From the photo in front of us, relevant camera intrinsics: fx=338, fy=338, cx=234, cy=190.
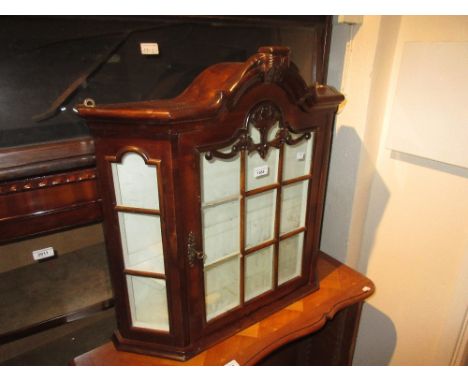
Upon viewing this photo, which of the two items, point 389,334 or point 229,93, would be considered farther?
point 389,334

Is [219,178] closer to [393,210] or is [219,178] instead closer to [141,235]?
[141,235]

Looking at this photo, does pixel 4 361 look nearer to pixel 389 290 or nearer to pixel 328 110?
pixel 328 110

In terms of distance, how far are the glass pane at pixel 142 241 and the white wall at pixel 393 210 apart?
0.89 m

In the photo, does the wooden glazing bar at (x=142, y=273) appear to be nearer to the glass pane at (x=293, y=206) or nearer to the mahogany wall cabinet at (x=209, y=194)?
the mahogany wall cabinet at (x=209, y=194)

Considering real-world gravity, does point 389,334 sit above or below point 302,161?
below

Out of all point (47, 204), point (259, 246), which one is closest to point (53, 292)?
point (47, 204)

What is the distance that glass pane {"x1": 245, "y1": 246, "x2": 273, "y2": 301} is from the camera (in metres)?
1.12

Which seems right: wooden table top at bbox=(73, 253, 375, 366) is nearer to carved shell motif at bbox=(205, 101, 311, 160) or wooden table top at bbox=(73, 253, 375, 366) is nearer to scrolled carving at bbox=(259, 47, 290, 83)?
carved shell motif at bbox=(205, 101, 311, 160)

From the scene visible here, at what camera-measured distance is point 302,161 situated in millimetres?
1111

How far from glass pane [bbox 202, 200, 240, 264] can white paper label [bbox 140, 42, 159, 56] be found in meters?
0.54

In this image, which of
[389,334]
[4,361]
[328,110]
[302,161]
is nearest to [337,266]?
[389,334]

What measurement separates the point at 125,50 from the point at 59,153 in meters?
0.37

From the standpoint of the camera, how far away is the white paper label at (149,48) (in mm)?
1054

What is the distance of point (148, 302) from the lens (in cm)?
102
